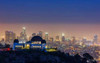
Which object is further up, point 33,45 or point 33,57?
point 33,45

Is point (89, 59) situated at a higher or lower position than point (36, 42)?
lower

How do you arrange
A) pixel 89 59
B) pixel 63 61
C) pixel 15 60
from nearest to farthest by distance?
pixel 15 60
pixel 63 61
pixel 89 59

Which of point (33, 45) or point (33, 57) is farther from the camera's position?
point (33, 45)

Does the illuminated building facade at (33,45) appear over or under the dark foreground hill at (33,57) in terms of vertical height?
over

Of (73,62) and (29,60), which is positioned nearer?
(29,60)

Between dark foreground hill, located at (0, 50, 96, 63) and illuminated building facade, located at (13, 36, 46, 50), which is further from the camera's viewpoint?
illuminated building facade, located at (13, 36, 46, 50)

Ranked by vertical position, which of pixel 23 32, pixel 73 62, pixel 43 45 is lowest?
pixel 73 62

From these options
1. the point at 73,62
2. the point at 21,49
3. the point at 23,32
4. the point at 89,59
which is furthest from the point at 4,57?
the point at 23,32

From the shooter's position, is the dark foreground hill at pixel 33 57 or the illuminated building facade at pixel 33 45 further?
the illuminated building facade at pixel 33 45

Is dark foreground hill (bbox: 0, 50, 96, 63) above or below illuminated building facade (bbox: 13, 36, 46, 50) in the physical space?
below

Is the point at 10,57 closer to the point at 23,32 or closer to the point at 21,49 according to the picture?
the point at 21,49

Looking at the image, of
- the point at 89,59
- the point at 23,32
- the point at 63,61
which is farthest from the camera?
the point at 23,32
